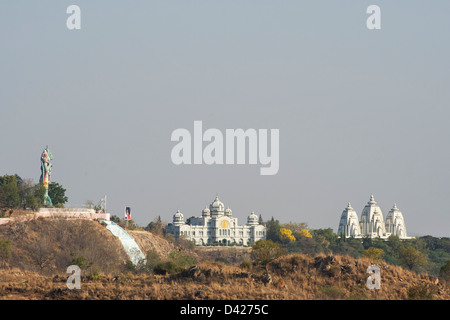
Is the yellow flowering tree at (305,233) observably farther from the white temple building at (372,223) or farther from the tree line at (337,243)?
the white temple building at (372,223)

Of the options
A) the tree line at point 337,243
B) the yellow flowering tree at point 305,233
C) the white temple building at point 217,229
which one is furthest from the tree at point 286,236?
the white temple building at point 217,229

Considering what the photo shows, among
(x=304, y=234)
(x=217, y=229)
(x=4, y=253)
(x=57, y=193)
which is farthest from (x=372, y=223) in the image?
(x=4, y=253)

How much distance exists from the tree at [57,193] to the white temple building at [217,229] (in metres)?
43.1

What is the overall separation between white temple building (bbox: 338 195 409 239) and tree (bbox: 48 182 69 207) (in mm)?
75682

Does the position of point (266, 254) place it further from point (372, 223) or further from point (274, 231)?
point (372, 223)

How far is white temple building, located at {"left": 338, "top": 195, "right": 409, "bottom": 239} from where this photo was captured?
153 m

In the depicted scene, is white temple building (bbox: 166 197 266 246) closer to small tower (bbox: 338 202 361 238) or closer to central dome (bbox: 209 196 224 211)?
central dome (bbox: 209 196 224 211)

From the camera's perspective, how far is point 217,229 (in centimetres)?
13688

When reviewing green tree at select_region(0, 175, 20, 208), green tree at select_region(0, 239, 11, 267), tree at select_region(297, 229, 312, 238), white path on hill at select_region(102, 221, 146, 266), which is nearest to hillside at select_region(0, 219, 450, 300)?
green tree at select_region(0, 239, 11, 267)

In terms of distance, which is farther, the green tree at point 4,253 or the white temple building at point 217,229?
the white temple building at point 217,229

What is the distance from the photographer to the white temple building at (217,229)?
13600 cm

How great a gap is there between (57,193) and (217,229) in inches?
1939
